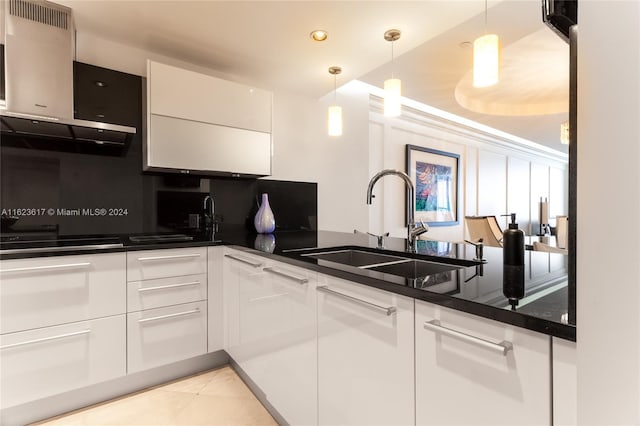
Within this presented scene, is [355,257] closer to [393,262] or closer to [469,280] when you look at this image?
[393,262]

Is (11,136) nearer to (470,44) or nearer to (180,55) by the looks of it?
(180,55)

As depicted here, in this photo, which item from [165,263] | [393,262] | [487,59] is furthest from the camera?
[165,263]

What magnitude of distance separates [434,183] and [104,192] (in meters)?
4.13

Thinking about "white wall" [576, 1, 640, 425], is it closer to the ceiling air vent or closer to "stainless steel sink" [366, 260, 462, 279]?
"stainless steel sink" [366, 260, 462, 279]

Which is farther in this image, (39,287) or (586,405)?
(39,287)

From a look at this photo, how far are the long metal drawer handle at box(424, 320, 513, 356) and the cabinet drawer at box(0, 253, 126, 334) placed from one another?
166cm

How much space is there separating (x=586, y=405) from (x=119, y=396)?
2192mm

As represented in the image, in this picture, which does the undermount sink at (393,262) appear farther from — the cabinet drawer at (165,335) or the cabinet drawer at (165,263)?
the cabinet drawer at (165,335)

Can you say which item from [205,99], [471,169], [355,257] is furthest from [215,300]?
[471,169]

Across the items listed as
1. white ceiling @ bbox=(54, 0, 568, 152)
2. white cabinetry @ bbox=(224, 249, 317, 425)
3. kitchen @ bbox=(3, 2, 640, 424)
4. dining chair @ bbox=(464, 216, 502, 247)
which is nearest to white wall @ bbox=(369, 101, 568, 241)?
dining chair @ bbox=(464, 216, 502, 247)

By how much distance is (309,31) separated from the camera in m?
2.07

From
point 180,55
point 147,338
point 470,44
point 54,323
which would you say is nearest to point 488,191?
point 470,44

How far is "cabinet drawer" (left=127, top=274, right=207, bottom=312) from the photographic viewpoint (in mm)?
1754

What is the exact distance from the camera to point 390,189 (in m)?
3.99
